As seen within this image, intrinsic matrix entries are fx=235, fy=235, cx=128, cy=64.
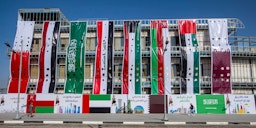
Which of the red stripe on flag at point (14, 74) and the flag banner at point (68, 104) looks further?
the red stripe on flag at point (14, 74)

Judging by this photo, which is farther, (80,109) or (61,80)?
(61,80)

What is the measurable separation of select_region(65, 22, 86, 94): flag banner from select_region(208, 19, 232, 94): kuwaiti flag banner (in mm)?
18431

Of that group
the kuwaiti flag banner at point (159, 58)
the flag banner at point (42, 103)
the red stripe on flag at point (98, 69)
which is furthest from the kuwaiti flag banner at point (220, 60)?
the flag banner at point (42, 103)

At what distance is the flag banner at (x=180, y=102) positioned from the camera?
1145 inches

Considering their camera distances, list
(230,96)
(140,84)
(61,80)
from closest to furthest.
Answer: (230,96)
(140,84)
(61,80)

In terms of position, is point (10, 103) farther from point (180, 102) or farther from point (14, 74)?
point (180, 102)

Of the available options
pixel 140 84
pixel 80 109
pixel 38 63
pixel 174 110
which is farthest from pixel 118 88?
pixel 38 63

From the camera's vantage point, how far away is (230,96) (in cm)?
2905

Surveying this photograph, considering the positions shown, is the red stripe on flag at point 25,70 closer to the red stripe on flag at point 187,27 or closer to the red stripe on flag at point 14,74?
the red stripe on flag at point 14,74

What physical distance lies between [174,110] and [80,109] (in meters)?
11.7

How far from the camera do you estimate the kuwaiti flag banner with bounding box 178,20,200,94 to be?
1276 inches

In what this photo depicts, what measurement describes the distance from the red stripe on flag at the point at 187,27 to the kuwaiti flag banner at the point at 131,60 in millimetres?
6402

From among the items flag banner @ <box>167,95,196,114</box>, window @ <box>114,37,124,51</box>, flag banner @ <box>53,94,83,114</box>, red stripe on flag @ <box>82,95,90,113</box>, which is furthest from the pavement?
window @ <box>114,37,124,51</box>

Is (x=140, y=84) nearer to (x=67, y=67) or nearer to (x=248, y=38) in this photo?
(x=67, y=67)
